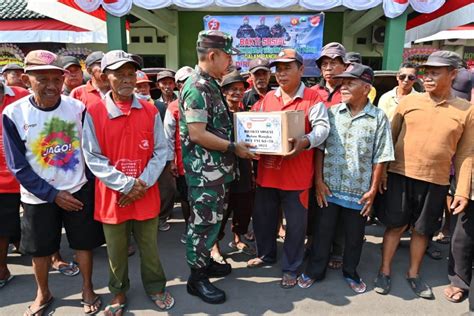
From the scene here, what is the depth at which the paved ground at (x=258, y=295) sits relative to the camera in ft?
8.97

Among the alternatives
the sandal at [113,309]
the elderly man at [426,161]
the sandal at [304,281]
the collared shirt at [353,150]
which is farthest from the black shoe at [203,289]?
the elderly man at [426,161]

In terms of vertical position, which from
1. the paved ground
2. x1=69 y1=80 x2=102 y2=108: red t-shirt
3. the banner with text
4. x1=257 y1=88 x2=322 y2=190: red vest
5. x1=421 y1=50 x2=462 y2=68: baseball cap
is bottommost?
the paved ground

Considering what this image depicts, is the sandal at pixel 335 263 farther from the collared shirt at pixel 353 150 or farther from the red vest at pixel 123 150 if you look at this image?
the red vest at pixel 123 150

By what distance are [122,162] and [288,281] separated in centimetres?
174

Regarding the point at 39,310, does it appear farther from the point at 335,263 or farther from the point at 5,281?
the point at 335,263

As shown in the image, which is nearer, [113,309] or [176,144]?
[113,309]

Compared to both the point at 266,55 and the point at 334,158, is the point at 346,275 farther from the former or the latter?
the point at 266,55

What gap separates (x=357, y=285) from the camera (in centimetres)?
300

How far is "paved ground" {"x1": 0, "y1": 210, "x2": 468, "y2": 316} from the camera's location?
2.73 metres

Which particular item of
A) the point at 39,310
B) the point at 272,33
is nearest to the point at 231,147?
the point at 39,310

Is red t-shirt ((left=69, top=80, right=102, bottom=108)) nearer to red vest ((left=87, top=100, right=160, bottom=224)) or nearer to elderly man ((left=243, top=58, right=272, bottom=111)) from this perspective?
red vest ((left=87, top=100, right=160, bottom=224))

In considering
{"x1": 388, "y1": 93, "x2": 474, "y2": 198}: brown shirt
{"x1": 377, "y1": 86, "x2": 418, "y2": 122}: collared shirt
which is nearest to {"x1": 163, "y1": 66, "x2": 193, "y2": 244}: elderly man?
{"x1": 388, "y1": 93, "x2": 474, "y2": 198}: brown shirt

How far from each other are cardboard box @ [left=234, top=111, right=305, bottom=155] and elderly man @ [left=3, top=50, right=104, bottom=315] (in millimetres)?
1215

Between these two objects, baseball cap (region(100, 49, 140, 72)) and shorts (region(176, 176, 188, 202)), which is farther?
shorts (region(176, 176, 188, 202))
